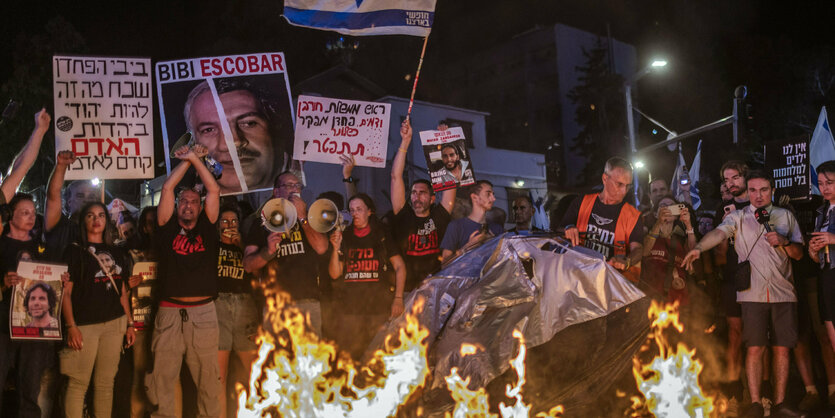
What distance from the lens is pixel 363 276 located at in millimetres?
6645

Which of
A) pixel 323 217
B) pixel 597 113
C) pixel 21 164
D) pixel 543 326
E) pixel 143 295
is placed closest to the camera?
pixel 543 326

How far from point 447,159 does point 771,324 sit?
12.6 feet

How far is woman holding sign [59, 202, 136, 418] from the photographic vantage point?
19.6ft

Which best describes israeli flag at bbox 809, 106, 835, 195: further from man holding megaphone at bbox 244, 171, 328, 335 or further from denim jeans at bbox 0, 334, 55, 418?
denim jeans at bbox 0, 334, 55, 418

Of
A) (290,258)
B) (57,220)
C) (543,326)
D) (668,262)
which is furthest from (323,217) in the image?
(668,262)

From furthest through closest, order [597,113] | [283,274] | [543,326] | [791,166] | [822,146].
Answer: [597,113] → [822,146] → [791,166] → [283,274] → [543,326]

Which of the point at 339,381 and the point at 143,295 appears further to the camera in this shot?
the point at 143,295

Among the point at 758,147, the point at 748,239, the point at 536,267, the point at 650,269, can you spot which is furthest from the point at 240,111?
the point at 758,147

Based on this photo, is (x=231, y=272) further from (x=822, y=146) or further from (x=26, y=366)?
(x=822, y=146)

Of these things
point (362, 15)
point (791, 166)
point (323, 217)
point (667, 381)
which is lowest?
point (667, 381)

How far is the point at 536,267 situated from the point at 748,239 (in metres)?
2.82

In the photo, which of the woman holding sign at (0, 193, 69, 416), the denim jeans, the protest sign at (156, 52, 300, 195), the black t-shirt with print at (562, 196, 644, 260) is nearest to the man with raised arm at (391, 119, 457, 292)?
the black t-shirt with print at (562, 196, 644, 260)

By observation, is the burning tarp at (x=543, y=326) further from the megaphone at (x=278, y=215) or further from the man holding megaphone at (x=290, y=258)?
the megaphone at (x=278, y=215)

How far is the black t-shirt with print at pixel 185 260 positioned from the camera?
613 centimetres
